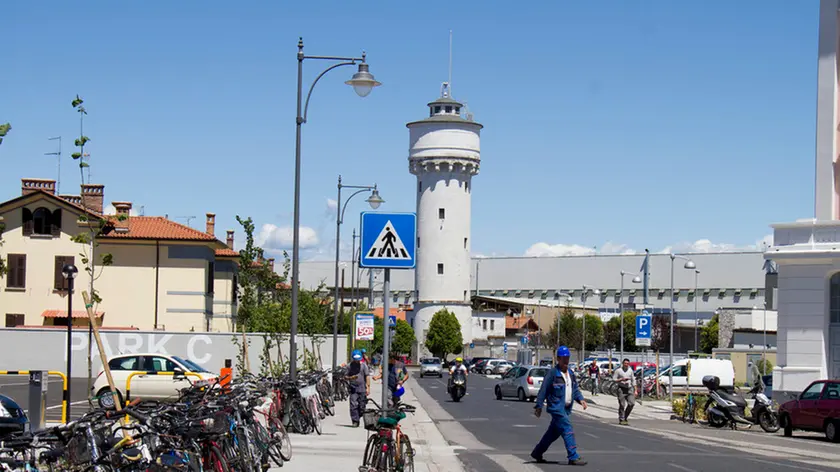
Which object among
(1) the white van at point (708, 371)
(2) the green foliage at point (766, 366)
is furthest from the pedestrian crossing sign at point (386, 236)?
(2) the green foliage at point (766, 366)

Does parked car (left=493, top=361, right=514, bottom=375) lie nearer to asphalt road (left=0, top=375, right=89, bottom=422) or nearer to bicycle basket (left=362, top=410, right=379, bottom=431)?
asphalt road (left=0, top=375, right=89, bottom=422)

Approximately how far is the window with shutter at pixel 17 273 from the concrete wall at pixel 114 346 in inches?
614

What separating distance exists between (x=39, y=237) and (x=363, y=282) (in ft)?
401

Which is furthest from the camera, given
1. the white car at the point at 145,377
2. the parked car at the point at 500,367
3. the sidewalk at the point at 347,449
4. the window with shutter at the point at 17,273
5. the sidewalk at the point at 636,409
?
the parked car at the point at 500,367

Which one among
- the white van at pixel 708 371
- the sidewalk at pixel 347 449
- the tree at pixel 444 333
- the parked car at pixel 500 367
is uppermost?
the sidewalk at pixel 347 449

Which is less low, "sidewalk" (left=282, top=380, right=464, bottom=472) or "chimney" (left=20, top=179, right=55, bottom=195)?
"chimney" (left=20, top=179, right=55, bottom=195)

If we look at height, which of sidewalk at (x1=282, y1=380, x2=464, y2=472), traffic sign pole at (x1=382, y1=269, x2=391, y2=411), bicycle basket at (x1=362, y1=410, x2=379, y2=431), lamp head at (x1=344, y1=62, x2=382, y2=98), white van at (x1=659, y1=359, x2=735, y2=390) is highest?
lamp head at (x1=344, y1=62, x2=382, y2=98)

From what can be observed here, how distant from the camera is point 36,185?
65.2m

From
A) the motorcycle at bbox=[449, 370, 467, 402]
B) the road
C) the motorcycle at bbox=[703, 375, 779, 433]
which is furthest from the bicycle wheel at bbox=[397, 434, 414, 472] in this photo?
the motorcycle at bbox=[449, 370, 467, 402]

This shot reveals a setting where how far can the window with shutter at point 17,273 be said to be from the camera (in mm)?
60938

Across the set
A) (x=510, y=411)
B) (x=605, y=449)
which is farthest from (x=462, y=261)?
(x=605, y=449)

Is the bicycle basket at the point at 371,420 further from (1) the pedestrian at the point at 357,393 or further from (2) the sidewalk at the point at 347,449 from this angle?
(1) the pedestrian at the point at 357,393

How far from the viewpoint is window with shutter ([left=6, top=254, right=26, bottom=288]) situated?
60938 millimetres

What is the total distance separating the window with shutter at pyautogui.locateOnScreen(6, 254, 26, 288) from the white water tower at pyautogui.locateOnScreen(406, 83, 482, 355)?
6116cm
